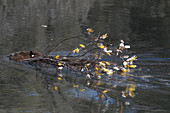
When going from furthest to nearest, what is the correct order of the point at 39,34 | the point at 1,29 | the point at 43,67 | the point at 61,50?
the point at 1,29 < the point at 39,34 < the point at 61,50 < the point at 43,67

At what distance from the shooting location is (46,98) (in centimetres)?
770

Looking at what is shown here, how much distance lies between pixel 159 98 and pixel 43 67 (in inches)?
161

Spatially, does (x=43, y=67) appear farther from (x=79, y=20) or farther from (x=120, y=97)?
(x=79, y=20)

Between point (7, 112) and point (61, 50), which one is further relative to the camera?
point (61, 50)

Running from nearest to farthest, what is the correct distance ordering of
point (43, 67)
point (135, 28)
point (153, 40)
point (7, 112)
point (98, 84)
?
point (7, 112) < point (98, 84) < point (43, 67) < point (153, 40) < point (135, 28)

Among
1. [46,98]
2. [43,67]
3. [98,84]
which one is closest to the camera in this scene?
[46,98]

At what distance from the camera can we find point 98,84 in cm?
888

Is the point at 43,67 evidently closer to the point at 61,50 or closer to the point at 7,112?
the point at 61,50

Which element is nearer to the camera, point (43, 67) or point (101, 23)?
point (43, 67)

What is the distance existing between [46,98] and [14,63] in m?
3.81

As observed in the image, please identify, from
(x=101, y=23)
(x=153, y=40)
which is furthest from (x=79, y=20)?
(x=153, y=40)

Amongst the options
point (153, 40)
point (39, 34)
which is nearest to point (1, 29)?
point (39, 34)

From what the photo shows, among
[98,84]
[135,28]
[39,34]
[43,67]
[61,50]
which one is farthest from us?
[135,28]

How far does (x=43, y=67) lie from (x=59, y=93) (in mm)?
2783
